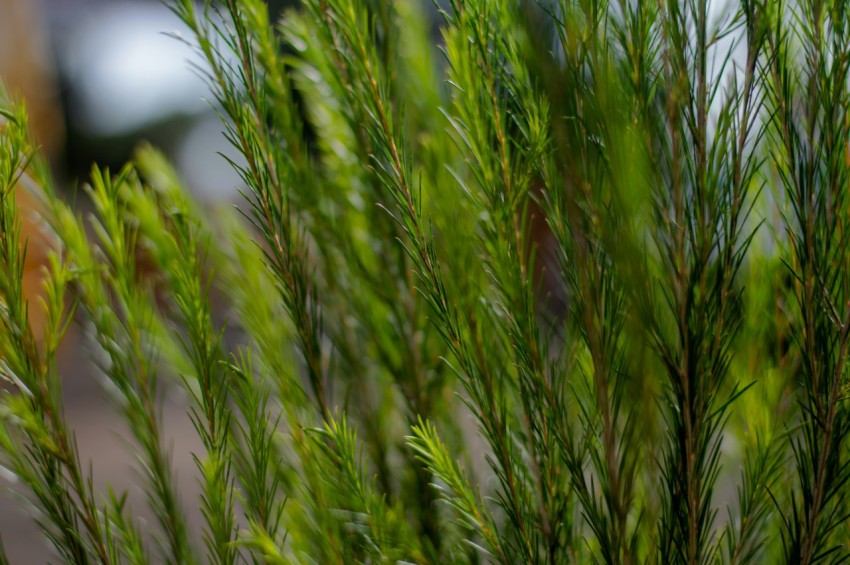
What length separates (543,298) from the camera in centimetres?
39

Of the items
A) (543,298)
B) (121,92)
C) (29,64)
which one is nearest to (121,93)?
(121,92)

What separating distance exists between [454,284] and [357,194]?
11cm

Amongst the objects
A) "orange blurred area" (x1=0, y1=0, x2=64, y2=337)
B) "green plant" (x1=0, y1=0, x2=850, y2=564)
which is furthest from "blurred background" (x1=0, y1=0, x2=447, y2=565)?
"green plant" (x1=0, y1=0, x2=850, y2=564)

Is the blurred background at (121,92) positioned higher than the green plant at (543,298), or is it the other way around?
the blurred background at (121,92)

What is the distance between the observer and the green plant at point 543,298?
297 mm

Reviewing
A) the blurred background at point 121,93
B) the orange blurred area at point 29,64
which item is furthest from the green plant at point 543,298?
the blurred background at point 121,93

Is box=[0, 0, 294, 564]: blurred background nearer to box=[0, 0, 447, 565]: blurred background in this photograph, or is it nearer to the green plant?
box=[0, 0, 447, 565]: blurred background

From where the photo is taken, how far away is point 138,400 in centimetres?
36

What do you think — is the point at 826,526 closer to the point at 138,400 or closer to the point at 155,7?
the point at 138,400

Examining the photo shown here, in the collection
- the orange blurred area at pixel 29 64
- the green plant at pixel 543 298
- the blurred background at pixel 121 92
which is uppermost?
the blurred background at pixel 121 92

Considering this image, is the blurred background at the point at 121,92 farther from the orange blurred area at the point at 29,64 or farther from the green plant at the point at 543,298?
the green plant at the point at 543,298

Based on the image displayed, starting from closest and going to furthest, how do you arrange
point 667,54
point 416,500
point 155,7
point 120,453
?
point 667,54 < point 416,500 < point 120,453 < point 155,7

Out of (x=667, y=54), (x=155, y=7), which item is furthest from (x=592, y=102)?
(x=155, y=7)

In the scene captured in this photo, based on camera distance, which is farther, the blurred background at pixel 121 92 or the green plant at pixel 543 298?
the blurred background at pixel 121 92
